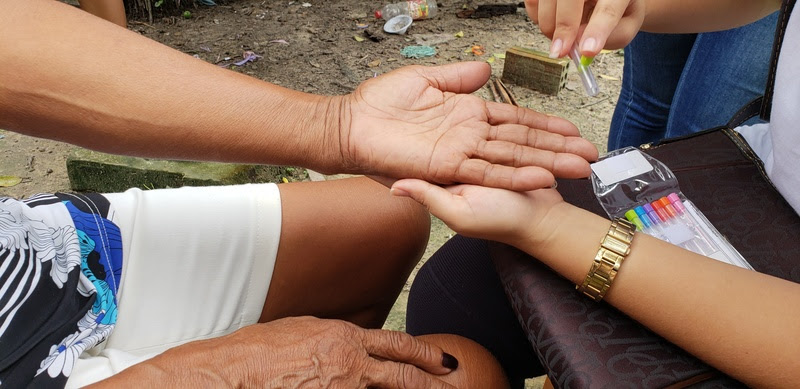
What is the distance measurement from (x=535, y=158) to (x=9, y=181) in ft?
8.33

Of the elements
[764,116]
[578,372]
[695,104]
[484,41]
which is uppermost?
[764,116]

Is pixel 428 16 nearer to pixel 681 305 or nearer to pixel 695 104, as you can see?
pixel 695 104

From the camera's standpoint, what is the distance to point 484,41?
424 cm

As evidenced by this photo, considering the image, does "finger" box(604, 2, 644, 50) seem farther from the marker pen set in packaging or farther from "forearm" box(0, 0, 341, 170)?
"forearm" box(0, 0, 341, 170)

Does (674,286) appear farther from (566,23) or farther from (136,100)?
(136,100)

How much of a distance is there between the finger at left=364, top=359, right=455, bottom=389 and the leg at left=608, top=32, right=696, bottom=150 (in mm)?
1402

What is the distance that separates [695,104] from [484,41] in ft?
8.53

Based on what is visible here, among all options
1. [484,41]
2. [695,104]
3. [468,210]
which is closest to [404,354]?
[468,210]

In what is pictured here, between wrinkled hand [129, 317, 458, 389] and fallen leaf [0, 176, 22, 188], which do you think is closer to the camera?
wrinkled hand [129, 317, 458, 389]

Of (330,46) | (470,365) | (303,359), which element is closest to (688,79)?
(470,365)

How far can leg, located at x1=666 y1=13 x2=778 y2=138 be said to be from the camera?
158 centimetres

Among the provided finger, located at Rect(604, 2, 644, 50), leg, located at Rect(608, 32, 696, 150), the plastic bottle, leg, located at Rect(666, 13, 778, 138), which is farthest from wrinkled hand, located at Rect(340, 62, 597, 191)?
the plastic bottle

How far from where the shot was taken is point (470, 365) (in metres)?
1.24

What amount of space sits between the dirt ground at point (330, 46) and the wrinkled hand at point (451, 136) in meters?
2.00
